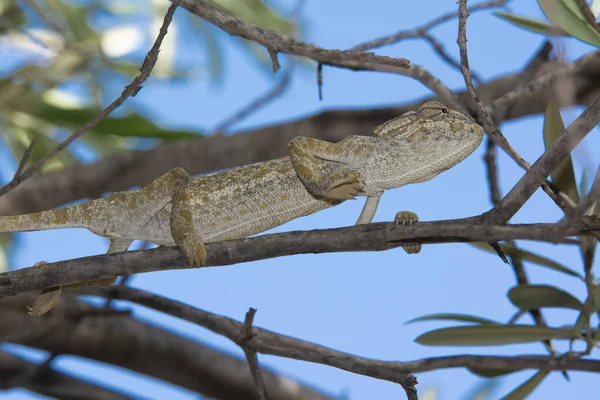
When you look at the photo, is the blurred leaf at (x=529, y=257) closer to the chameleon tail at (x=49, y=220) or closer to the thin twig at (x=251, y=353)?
the thin twig at (x=251, y=353)

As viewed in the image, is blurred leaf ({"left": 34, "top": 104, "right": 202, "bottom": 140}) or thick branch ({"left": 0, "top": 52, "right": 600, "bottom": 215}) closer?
blurred leaf ({"left": 34, "top": 104, "right": 202, "bottom": 140})

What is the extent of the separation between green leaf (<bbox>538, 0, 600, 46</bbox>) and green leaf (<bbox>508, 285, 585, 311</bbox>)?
100cm

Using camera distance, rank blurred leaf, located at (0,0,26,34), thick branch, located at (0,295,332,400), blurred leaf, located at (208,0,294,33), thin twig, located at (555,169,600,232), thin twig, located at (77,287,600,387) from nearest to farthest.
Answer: thin twig, located at (555,169,600,232), thin twig, located at (77,287,600,387), thick branch, located at (0,295,332,400), blurred leaf, located at (208,0,294,33), blurred leaf, located at (0,0,26,34)

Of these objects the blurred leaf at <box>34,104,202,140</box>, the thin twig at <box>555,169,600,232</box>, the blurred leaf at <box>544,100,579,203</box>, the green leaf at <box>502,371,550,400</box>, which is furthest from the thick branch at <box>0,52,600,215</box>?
the thin twig at <box>555,169,600,232</box>

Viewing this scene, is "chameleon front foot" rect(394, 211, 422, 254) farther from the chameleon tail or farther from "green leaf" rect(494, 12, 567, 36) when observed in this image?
the chameleon tail

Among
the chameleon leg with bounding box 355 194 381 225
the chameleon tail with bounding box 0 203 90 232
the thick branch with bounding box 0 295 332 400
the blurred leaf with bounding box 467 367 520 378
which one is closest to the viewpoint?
the chameleon tail with bounding box 0 203 90 232

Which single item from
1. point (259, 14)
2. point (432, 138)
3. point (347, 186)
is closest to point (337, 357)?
point (347, 186)

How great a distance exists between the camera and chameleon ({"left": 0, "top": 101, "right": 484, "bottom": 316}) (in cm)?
271

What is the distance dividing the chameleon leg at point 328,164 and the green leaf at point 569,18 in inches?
32.1

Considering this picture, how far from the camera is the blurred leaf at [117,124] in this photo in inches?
168

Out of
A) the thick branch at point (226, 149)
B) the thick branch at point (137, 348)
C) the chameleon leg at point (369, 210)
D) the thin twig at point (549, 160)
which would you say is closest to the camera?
the thin twig at point (549, 160)

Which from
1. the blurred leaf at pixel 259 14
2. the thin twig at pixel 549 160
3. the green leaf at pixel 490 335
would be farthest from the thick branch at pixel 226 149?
the thin twig at pixel 549 160

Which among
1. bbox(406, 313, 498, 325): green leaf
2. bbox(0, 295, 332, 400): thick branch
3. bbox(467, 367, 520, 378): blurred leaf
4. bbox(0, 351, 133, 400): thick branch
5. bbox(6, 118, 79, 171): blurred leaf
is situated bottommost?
bbox(467, 367, 520, 378): blurred leaf

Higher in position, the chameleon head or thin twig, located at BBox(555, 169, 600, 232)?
the chameleon head
